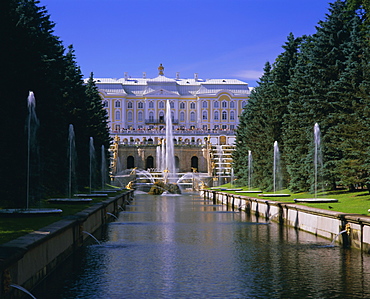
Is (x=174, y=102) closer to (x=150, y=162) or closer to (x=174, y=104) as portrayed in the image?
(x=174, y=104)

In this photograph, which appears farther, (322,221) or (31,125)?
(31,125)

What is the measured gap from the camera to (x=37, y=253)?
A: 30.2 ft

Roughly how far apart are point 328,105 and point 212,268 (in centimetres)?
1763

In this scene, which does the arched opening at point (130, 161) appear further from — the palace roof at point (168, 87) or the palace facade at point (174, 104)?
the palace roof at point (168, 87)

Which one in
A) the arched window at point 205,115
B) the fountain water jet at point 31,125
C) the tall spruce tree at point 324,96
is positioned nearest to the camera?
the fountain water jet at point 31,125

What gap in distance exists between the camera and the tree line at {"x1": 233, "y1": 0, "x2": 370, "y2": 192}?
72.9 ft

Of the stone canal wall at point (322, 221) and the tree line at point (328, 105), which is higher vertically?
the tree line at point (328, 105)

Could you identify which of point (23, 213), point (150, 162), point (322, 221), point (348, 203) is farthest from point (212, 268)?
point (150, 162)

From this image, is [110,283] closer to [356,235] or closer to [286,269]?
[286,269]

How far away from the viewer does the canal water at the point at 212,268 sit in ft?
29.8

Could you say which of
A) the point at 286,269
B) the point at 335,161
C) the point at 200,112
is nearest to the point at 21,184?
the point at 286,269

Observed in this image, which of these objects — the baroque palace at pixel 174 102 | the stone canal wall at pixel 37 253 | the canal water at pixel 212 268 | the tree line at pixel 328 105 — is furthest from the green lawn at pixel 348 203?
the baroque palace at pixel 174 102

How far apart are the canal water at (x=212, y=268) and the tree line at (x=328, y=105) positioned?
680cm

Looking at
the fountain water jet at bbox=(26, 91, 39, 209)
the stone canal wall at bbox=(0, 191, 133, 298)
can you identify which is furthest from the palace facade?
the stone canal wall at bbox=(0, 191, 133, 298)
